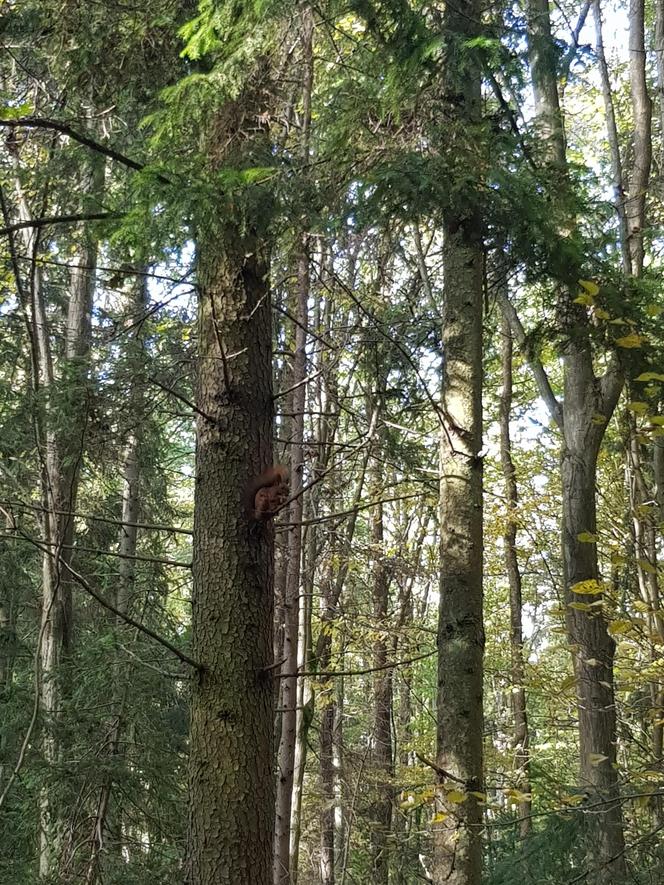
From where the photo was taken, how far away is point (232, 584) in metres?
3.60

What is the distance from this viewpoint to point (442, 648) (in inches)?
149

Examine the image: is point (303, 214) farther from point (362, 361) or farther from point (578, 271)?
point (362, 361)

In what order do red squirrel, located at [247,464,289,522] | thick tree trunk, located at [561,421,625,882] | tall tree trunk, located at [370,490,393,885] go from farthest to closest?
tall tree trunk, located at [370,490,393,885] → thick tree trunk, located at [561,421,625,882] → red squirrel, located at [247,464,289,522]

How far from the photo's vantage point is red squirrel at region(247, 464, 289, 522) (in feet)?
12.0

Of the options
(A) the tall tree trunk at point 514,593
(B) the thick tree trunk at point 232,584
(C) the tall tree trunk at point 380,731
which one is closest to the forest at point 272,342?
(B) the thick tree trunk at point 232,584

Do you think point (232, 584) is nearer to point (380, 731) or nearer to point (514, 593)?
point (514, 593)

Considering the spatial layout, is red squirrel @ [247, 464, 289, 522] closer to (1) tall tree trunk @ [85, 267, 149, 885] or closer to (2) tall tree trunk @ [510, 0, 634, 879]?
(1) tall tree trunk @ [85, 267, 149, 885]

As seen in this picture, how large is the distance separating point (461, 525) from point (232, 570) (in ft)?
3.81

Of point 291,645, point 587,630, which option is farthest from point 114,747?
point 587,630

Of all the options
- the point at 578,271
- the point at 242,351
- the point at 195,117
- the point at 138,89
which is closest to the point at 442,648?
the point at 242,351

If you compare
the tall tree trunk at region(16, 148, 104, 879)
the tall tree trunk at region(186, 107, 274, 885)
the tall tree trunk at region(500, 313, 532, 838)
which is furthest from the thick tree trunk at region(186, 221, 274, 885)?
the tall tree trunk at region(500, 313, 532, 838)

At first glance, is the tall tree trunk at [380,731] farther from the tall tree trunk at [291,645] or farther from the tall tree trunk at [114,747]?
the tall tree trunk at [114,747]

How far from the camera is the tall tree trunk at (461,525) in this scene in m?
3.53

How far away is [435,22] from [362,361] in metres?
2.16
